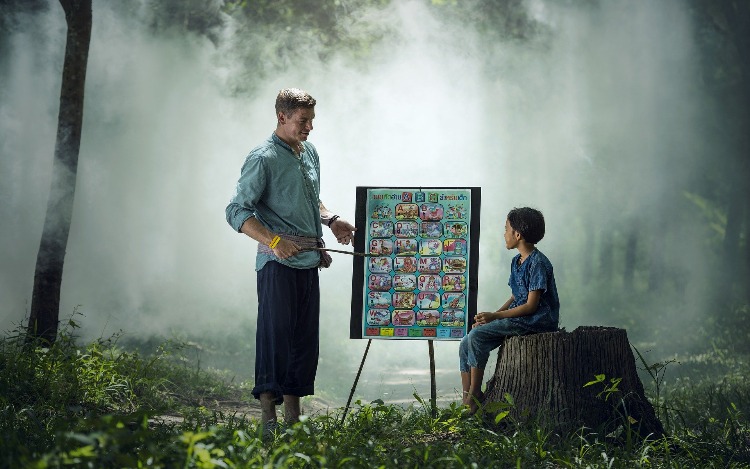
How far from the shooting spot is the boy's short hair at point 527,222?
15.9 feet

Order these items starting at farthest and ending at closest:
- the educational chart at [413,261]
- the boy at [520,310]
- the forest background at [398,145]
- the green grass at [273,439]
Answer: the forest background at [398,145] → the educational chart at [413,261] → the boy at [520,310] → the green grass at [273,439]

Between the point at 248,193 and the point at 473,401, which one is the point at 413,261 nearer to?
the point at 473,401

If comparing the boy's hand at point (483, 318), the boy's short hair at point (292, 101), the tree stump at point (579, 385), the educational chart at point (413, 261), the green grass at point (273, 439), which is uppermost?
the boy's short hair at point (292, 101)

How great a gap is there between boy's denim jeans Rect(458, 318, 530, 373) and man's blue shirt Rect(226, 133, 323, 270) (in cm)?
95

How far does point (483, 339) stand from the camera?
486 centimetres

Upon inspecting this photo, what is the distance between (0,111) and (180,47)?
2.64m

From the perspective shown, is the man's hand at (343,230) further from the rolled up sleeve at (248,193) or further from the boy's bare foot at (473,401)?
the boy's bare foot at (473,401)

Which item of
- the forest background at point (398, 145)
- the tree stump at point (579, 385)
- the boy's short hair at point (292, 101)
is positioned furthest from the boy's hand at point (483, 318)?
the forest background at point (398, 145)

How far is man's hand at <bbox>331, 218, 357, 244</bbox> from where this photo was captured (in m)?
5.29

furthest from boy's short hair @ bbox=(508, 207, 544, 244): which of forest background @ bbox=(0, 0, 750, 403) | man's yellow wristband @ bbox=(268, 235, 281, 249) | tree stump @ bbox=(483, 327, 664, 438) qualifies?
forest background @ bbox=(0, 0, 750, 403)

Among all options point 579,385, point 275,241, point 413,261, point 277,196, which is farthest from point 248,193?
point 579,385

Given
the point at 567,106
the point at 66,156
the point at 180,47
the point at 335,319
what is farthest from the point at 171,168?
the point at 567,106

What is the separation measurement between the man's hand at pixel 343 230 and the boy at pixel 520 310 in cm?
93

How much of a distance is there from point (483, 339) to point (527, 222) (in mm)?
671
